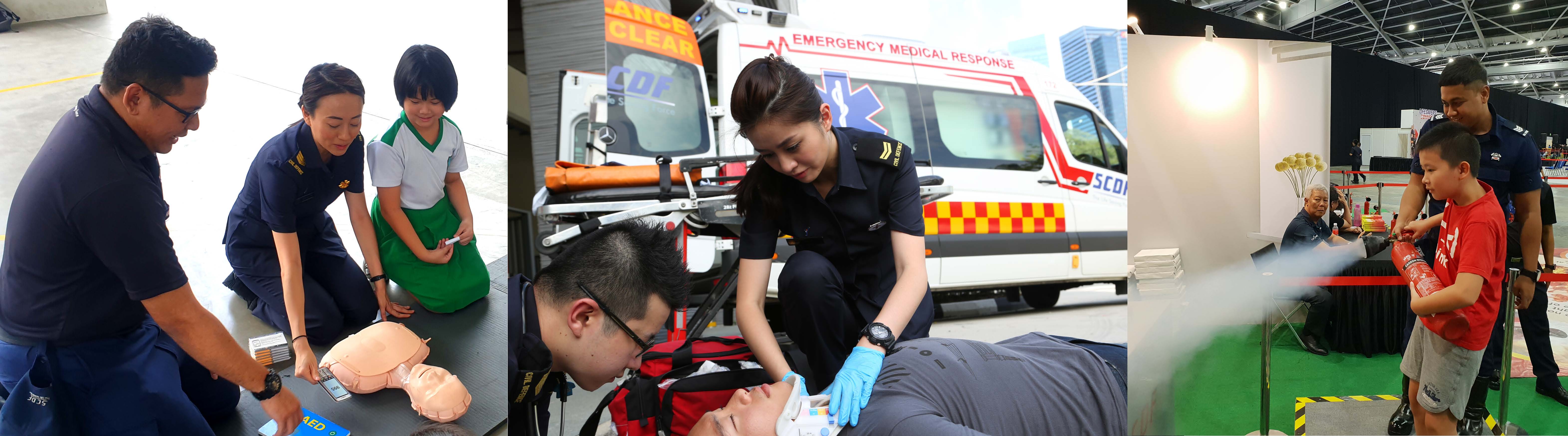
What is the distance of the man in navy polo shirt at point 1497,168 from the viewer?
137 centimetres

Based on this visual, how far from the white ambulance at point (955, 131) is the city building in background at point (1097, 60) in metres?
0.09

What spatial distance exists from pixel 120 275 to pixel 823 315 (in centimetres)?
→ 100

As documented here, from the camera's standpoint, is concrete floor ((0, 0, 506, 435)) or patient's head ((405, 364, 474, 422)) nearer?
concrete floor ((0, 0, 506, 435))

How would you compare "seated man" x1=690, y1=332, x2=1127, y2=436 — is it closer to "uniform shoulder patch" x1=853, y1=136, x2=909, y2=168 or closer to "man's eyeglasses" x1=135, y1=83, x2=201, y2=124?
"uniform shoulder patch" x1=853, y1=136, x2=909, y2=168

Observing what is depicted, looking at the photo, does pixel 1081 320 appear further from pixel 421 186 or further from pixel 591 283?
pixel 421 186

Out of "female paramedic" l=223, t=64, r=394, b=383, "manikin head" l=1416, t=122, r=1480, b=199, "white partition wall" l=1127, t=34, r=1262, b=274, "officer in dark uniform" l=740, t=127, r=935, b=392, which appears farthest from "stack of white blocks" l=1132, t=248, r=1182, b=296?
"female paramedic" l=223, t=64, r=394, b=383

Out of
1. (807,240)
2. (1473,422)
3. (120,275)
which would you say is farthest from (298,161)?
(1473,422)

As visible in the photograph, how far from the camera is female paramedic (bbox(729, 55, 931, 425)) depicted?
43.9 inches

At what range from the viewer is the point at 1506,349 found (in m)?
1.46

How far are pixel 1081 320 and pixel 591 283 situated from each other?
2.89 m

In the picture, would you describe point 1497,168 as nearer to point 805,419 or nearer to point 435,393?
point 805,419

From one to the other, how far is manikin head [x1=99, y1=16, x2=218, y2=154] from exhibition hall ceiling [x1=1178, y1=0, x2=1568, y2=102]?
6.71 feet

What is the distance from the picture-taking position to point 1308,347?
1.65 m

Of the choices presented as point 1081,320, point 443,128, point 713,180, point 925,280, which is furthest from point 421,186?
point 1081,320
